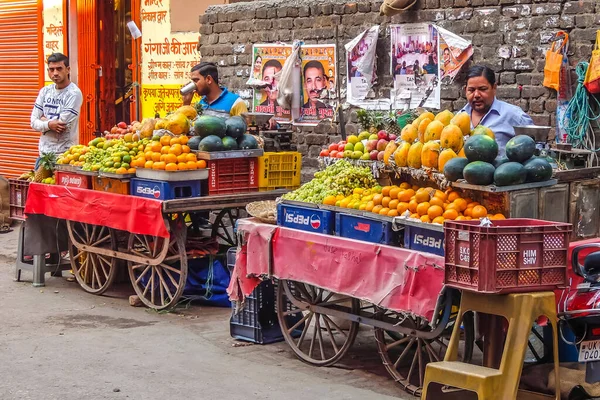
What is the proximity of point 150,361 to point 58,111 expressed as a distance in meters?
4.42

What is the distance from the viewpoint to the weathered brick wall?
8.88m

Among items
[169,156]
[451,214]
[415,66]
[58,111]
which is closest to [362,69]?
[415,66]

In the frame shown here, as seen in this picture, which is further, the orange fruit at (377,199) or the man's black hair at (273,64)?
the man's black hair at (273,64)

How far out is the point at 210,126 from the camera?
9109 millimetres

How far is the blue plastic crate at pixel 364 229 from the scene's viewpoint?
683 cm

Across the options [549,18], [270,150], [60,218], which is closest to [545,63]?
[549,18]

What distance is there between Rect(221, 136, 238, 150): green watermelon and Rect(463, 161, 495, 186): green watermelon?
3.32 m

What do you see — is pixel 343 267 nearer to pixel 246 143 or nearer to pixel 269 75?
pixel 246 143

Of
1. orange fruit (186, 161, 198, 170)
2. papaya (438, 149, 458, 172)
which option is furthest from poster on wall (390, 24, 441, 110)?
papaya (438, 149, 458, 172)

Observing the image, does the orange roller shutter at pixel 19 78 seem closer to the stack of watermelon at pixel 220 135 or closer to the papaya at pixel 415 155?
the stack of watermelon at pixel 220 135

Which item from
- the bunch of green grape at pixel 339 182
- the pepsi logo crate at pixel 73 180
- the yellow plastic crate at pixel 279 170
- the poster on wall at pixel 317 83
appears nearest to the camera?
the bunch of green grape at pixel 339 182

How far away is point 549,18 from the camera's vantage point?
888 cm

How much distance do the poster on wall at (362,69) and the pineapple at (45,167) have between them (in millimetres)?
3337

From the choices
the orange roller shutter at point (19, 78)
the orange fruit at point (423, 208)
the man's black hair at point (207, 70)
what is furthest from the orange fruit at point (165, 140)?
the orange roller shutter at point (19, 78)
